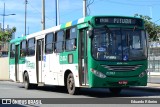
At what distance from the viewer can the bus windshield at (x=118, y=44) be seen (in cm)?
1562

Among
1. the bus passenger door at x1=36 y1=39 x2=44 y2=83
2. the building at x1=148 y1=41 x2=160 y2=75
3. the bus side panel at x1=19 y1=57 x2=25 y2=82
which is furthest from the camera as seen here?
the building at x1=148 y1=41 x2=160 y2=75

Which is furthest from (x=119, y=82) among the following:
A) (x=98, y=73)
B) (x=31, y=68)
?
(x=31, y=68)

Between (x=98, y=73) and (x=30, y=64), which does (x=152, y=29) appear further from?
(x=98, y=73)

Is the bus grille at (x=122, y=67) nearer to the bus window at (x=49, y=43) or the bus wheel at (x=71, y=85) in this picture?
the bus wheel at (x=71, y=85)

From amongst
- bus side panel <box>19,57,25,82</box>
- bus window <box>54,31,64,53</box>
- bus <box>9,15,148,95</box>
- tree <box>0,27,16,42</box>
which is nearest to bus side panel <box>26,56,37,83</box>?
bus side panel <box>19,57,25,82</box>

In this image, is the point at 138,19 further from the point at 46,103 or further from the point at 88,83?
the point at 46,103

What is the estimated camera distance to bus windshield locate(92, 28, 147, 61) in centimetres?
1562

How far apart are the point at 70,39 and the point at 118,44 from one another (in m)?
2.47

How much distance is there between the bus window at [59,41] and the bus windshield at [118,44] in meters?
2.97

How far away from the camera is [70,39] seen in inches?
683

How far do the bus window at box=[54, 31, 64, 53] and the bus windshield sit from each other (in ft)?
9.75

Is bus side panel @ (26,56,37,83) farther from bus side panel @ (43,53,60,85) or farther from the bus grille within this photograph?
the bus grille

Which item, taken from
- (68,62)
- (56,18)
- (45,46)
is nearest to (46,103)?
(68,62)

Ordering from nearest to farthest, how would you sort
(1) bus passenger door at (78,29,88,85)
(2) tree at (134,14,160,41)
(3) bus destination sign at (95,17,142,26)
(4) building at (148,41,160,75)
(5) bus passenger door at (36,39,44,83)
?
1. (3) bus destination sign at (95,17,142,26)
2. (1) bus passenger door at (78,29,88,85)
3. (5) bus passenger door at (36,39,44,83)
4. (4) building at (148,41,160,75)
5. (2) tree at (134,14,160,41)
